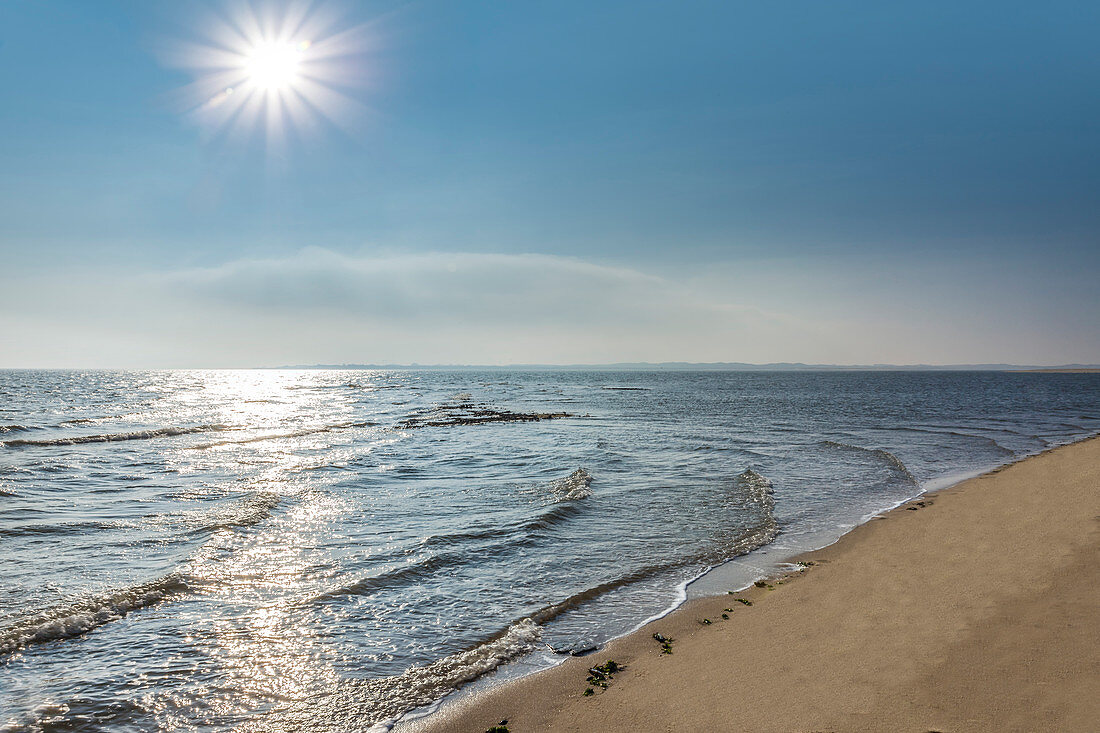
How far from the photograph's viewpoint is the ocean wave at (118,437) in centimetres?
3093

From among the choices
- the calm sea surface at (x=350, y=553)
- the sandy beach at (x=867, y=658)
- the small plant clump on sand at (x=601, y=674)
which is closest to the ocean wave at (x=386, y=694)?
the calm sea surface at (x=350, y=553)

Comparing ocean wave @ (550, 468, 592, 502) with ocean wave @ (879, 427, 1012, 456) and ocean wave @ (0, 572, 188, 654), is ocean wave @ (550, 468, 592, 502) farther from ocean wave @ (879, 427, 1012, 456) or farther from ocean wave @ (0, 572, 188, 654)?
ocean wave @ (879, 427, 1012, 456)

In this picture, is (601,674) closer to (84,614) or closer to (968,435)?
(84,614)

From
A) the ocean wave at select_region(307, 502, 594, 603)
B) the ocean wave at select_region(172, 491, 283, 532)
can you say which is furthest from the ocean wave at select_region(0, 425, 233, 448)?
the ocean wave at select_region(307, 502, 594, 603)

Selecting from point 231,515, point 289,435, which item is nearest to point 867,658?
point 231,515

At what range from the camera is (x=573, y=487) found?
62.7 ft

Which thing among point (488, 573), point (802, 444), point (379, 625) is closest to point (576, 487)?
point (488, 573)

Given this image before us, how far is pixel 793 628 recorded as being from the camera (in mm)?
7953

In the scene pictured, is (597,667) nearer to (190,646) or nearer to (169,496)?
(190,646)

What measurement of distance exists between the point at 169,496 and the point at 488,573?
13.2 metres

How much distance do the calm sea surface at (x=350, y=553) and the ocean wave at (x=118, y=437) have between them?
1.83ft

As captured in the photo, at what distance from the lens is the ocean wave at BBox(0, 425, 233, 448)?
3093 cm

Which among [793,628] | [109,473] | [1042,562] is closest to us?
[793,628]

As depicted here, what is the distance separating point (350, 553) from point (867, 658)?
10.0 m
